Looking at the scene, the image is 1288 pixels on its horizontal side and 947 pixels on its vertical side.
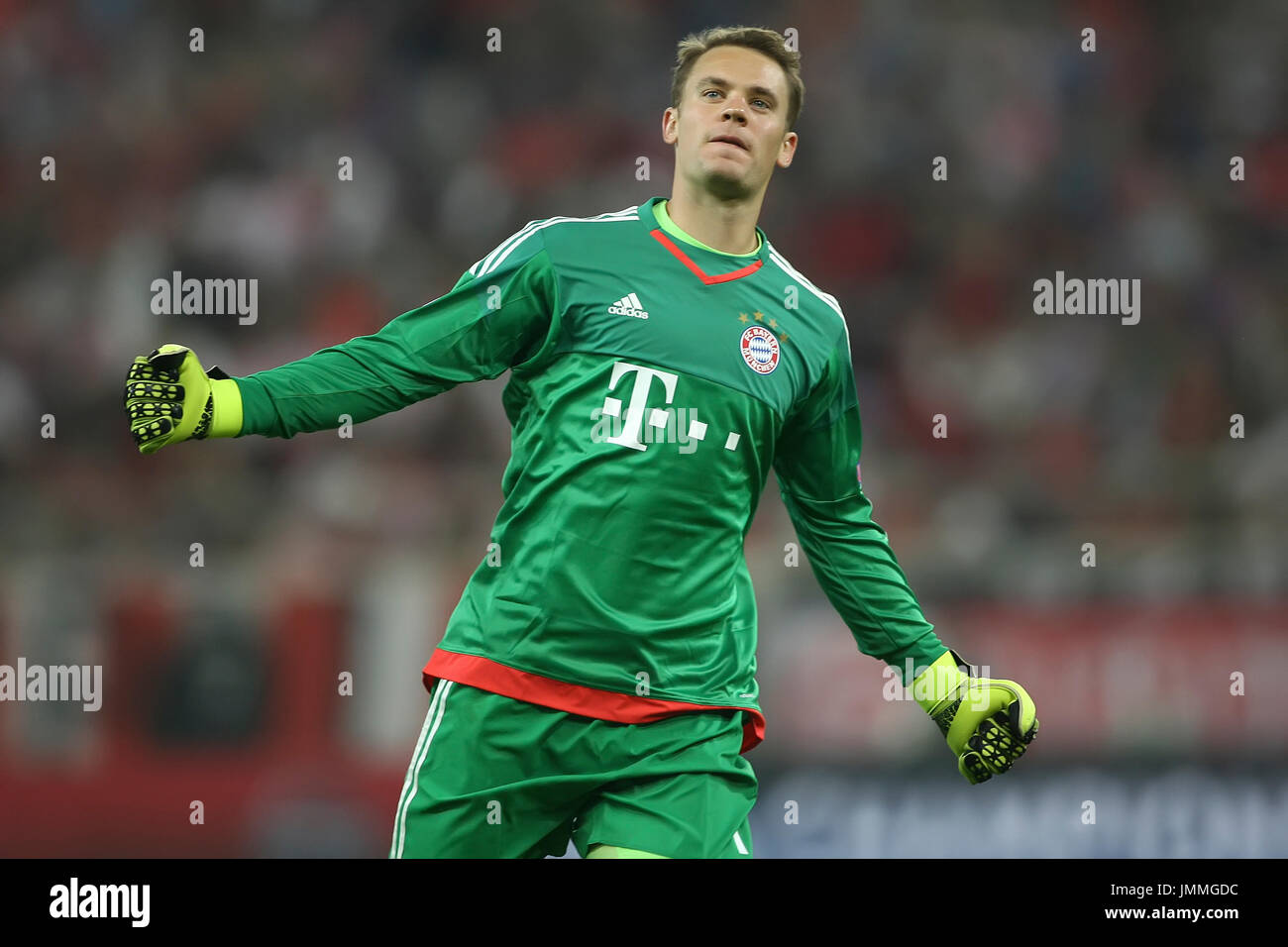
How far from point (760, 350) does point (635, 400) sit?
37cm

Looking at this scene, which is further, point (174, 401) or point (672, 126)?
point (672, 126)

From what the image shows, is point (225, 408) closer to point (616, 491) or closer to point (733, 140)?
point (616, 491)

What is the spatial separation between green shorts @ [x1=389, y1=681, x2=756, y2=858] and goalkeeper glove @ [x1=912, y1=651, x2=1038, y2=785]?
69 centimetres

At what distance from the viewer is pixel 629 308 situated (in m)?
3.69

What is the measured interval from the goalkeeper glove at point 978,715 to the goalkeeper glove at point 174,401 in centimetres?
189

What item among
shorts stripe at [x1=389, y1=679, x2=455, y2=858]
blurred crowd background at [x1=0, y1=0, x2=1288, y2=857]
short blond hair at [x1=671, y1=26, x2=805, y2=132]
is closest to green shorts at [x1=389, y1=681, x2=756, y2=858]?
shorts stripe at [x1=389, y1=679, x2=455, y2=858]

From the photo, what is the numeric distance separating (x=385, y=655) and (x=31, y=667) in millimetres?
1460

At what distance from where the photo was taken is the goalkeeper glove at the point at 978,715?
3863mm

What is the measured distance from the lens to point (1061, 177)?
9.12m

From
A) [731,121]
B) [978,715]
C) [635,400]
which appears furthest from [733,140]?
[978,715]

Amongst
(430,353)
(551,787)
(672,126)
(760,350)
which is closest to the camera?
(551,787)

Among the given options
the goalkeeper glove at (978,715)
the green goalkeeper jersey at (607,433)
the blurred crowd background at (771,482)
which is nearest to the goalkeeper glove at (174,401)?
the green goalkeeper jersey at (607,433)

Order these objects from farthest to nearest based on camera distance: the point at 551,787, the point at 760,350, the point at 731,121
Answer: the point at 731,121 → the point at 760,350 → the point at 551,787
